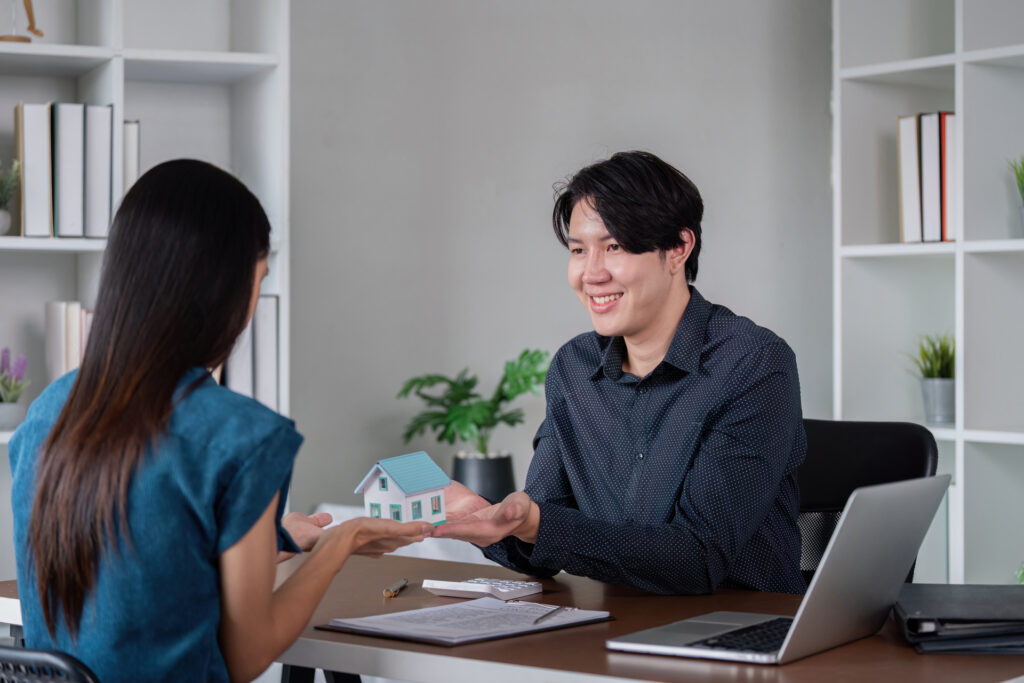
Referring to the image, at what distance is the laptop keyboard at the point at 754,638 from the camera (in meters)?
1.35

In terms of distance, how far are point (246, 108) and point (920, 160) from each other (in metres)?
1.79

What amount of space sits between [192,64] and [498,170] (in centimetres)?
116

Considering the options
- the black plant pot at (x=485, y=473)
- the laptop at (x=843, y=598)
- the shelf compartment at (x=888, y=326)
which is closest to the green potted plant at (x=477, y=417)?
the black plant pot at (x=485, y=473)

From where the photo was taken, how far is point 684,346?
79.3 inches

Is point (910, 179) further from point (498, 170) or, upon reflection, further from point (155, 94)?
point (155, 94)

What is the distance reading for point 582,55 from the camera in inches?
157

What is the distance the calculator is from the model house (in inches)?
3.7

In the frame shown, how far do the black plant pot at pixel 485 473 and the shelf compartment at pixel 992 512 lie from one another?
48.3 inches

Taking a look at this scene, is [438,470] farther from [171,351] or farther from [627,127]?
[627,127]

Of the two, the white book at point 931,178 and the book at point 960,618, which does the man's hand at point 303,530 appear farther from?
the white book at point 931,178

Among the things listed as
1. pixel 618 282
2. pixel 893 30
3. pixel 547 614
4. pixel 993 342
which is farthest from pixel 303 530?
pixel 893 30

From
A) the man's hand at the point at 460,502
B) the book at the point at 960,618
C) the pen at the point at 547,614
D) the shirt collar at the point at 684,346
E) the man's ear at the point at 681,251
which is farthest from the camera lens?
the man's ear at the point at 681,251

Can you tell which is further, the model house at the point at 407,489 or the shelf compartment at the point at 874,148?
the shelf compartment at the point at 874,148

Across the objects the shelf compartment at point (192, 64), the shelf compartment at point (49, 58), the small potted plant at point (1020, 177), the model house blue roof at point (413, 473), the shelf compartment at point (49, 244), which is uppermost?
the shelf compartment at point (192, 64)
